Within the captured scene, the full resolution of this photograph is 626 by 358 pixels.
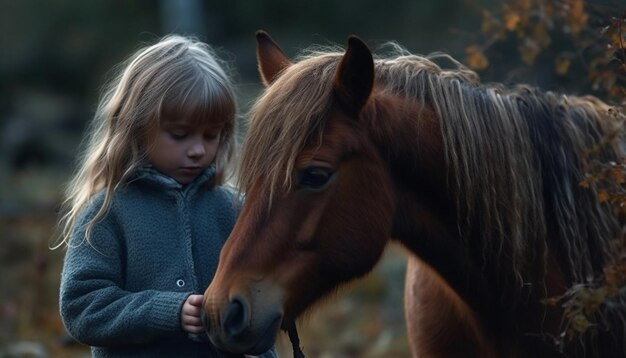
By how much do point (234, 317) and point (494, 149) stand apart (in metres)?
A: 1.02

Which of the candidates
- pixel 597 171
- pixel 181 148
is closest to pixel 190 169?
pixel 181 148

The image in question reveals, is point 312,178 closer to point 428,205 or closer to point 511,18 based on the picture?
point 428,205

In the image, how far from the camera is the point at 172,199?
3.73 metres

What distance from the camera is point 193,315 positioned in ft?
11.1

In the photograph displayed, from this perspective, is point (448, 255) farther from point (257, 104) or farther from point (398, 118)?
point (257, 104)

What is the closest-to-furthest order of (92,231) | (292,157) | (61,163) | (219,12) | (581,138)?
(292,157), (92,231), (581,138), (61,163), (219,12)

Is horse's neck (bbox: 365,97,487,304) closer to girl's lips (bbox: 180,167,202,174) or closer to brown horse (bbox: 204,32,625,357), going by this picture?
brown horse (bbox: 204,32,625,357)

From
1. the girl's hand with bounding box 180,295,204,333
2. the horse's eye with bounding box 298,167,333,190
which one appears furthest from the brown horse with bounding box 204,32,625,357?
the girl's hand with bounding box 180,295,204,333

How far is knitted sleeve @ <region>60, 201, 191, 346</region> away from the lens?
11.3ft

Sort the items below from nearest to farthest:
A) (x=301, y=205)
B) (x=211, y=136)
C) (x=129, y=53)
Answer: (x=301, y=205)
(x=211, y=136)
(x=129, y=53)

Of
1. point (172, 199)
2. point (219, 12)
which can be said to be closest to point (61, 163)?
point (219, 12)

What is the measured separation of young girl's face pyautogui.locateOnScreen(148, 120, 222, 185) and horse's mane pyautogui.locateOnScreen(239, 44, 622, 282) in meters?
0.23

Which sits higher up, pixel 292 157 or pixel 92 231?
pixel 292 157

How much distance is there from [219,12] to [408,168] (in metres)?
18.6
